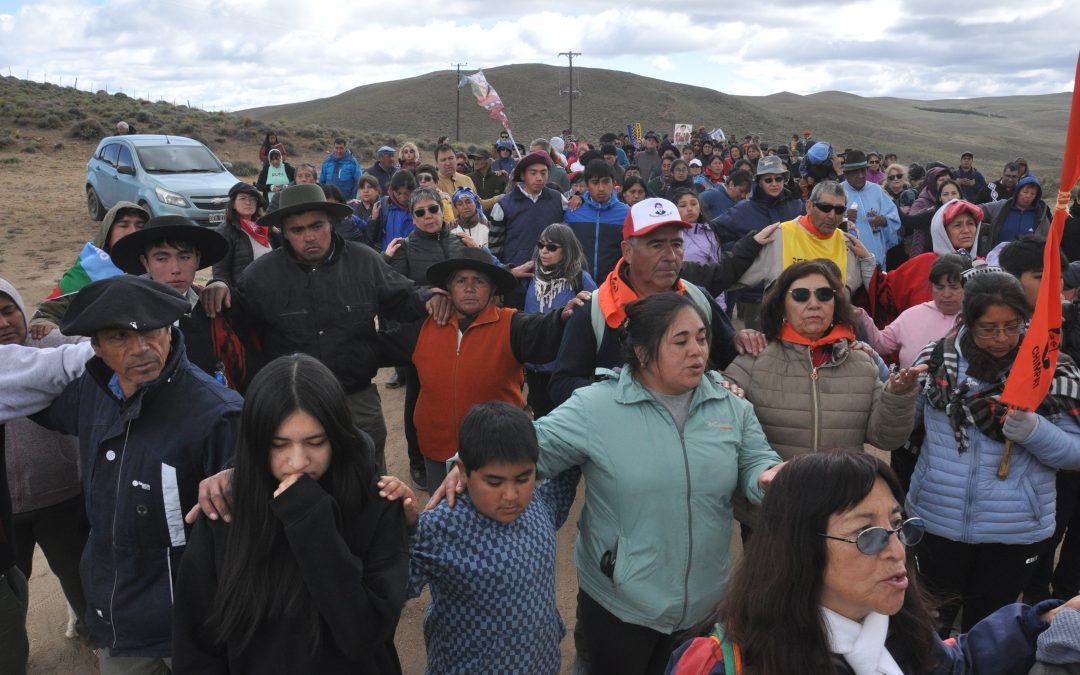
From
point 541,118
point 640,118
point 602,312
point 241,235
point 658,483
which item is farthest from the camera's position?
point 640,118

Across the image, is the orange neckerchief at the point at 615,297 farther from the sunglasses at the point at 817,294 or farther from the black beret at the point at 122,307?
the black beret at the point at 122,307

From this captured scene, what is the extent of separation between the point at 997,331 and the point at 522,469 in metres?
2.09

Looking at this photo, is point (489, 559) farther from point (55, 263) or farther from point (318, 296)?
point (55, 263)

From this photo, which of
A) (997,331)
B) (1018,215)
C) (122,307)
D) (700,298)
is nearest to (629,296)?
(700,298)

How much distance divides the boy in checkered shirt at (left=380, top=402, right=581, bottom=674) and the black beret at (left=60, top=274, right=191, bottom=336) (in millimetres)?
1093

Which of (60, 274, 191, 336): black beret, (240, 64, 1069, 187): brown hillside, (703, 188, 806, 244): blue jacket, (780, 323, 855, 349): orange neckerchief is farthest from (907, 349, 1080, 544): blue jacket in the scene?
(240, 64, 1069, 187): brown hillside

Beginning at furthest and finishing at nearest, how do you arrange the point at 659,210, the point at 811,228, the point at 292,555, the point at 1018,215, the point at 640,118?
the point at 640,118 → the point at 1018,215 → the point at 811,228 → the point at 659,210 → the point at 292,555

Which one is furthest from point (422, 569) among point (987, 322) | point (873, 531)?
point (987, 322)

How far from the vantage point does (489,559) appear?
279cm

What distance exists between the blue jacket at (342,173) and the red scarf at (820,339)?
1034 centimetres

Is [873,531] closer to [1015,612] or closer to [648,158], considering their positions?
[1015,612]

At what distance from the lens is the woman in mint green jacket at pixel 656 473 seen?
110 inches

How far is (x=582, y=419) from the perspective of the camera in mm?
2908

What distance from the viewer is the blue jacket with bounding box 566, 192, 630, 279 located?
7.06 m
